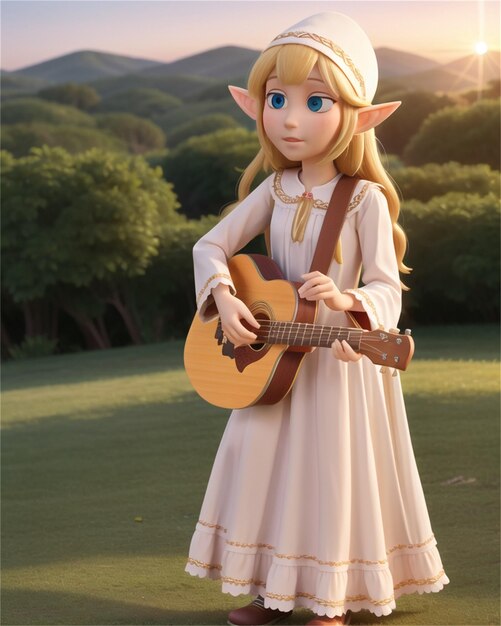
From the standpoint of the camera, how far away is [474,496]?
6496mm

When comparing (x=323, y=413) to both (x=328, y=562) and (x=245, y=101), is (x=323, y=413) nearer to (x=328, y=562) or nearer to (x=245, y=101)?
(x=328, y=562)

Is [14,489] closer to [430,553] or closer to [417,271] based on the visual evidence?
[430,553]

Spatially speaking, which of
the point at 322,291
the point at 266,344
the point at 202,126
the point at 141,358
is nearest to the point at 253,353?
the point at 266,344

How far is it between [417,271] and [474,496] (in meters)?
10.4

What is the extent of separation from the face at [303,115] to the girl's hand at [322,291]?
0.52 m

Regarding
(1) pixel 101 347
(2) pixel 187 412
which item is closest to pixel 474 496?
(2) pixel 187 412

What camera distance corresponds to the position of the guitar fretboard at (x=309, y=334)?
152 inches

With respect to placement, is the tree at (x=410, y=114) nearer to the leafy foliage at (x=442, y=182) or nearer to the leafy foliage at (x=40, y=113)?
the leafy foliage at (x=442, y=182)

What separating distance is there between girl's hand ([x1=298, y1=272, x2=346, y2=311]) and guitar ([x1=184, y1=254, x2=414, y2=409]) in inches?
2.9

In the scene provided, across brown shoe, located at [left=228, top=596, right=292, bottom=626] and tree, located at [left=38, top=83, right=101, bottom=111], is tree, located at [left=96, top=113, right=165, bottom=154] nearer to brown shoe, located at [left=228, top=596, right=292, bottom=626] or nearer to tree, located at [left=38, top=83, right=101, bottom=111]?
tree, located at [left=38, top=83, right=101, bottom=111]

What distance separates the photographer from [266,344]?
13.3 feet

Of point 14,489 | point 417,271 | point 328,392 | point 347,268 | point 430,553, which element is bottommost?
point 417,271

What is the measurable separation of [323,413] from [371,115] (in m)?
1.09

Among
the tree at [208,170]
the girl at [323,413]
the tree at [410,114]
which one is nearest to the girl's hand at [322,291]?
the girl at [323,413]
